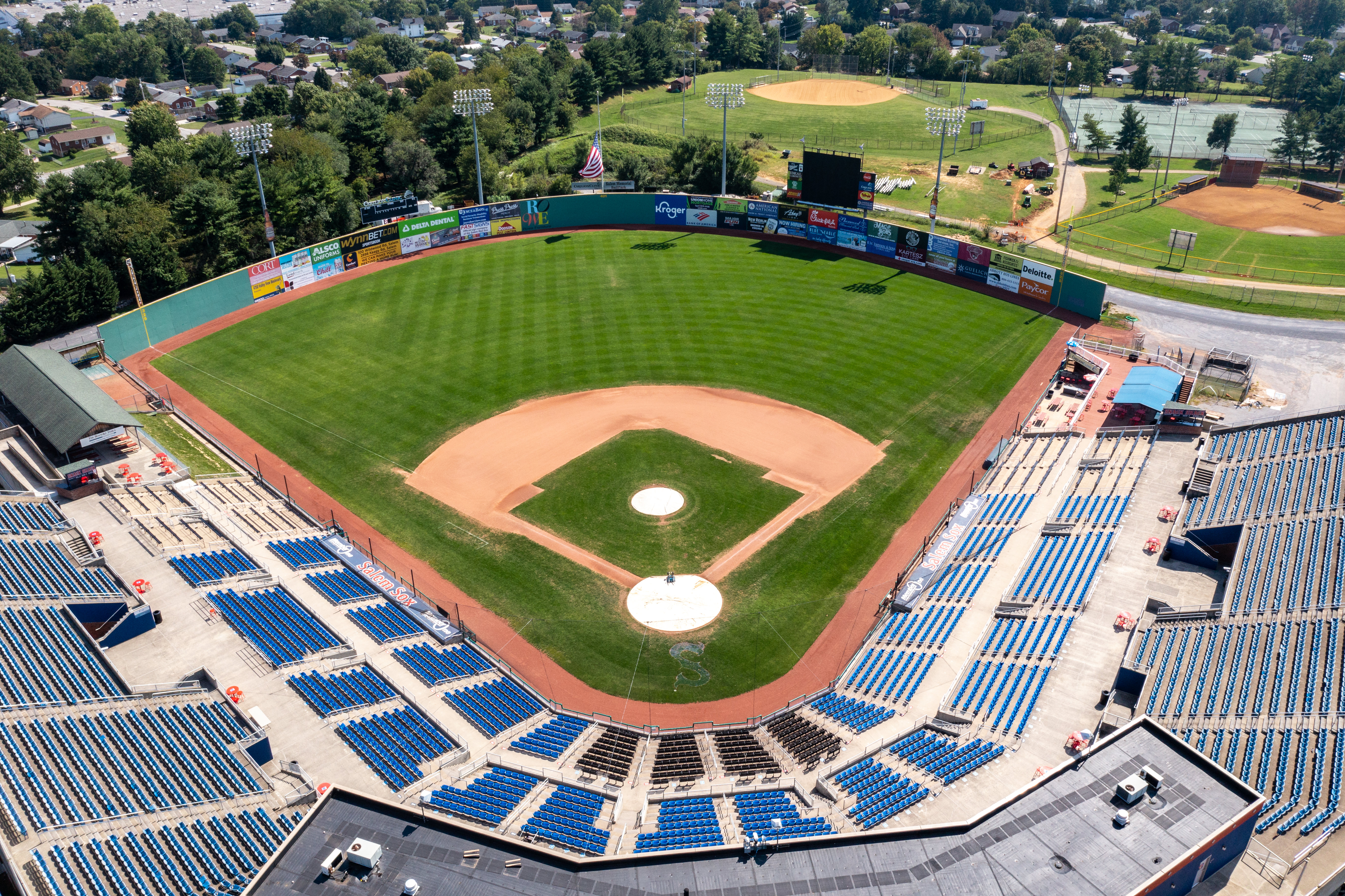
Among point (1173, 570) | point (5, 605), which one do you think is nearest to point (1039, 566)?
point (1173, 570)

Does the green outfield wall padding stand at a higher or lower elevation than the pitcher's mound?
lower

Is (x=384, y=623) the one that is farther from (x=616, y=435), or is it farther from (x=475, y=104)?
(x=475, y=104)

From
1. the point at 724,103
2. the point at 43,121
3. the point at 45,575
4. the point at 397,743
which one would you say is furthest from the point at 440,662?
the point at 43,121

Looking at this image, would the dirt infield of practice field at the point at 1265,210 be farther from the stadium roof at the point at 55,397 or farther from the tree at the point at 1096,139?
the stadium roof at the point at 55,397

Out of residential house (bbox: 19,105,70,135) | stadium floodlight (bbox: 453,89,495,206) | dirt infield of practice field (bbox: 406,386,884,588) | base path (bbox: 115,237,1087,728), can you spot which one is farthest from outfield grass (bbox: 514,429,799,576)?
residential house (bbox: 19,105,70,135)

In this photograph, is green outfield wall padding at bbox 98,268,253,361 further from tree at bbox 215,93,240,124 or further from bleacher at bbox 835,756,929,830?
tree at bbox 215,93,240,124

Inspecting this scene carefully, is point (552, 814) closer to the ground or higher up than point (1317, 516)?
closer to the ground

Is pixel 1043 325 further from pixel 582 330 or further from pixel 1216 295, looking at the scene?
pixel 582 330
